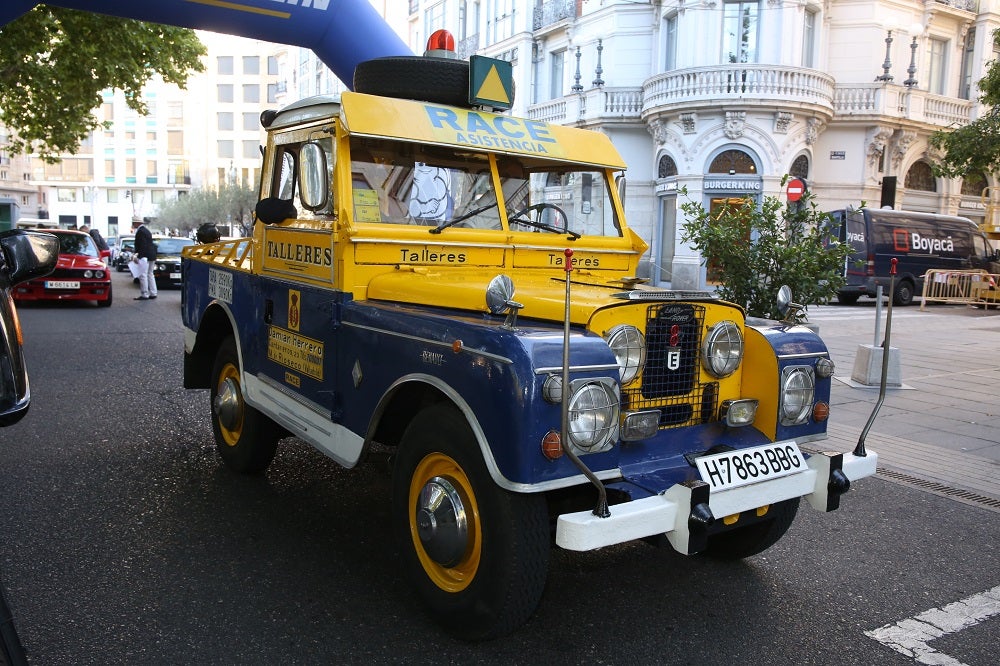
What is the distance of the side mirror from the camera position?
2818mm

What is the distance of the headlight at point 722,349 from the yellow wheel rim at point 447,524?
1.23m

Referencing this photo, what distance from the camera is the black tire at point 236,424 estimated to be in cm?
501

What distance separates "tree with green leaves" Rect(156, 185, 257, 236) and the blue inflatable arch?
50474mm

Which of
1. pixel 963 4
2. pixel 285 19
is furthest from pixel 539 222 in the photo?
pixel 963 4

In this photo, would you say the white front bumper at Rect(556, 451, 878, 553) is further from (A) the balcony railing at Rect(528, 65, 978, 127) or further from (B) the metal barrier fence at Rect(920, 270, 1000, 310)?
(A) the balcony railing at Rect(528, 65, 978, 127)

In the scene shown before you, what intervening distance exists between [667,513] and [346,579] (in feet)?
5.44

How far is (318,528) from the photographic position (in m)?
4.34

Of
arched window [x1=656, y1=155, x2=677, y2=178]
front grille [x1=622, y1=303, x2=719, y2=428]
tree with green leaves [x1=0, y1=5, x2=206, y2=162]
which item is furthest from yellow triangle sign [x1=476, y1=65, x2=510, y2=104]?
arched window [x1=656, y1=155, x2=677, y2=178]

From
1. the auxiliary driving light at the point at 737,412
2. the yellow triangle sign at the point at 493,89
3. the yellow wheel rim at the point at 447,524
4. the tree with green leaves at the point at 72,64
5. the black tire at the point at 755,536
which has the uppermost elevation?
the tree with green leaves at the point at 72,64

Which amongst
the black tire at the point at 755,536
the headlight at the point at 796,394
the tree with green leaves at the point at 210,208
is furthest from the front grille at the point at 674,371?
the tree with green leaves at the point at 210,208

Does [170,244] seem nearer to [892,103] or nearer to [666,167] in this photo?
[666,167]

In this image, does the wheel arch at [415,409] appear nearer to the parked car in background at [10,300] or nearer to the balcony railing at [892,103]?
the parked car in background at [10,300]

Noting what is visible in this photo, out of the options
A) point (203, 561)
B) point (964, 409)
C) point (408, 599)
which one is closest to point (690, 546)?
point (408, 599)

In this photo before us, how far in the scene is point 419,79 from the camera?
450cm
